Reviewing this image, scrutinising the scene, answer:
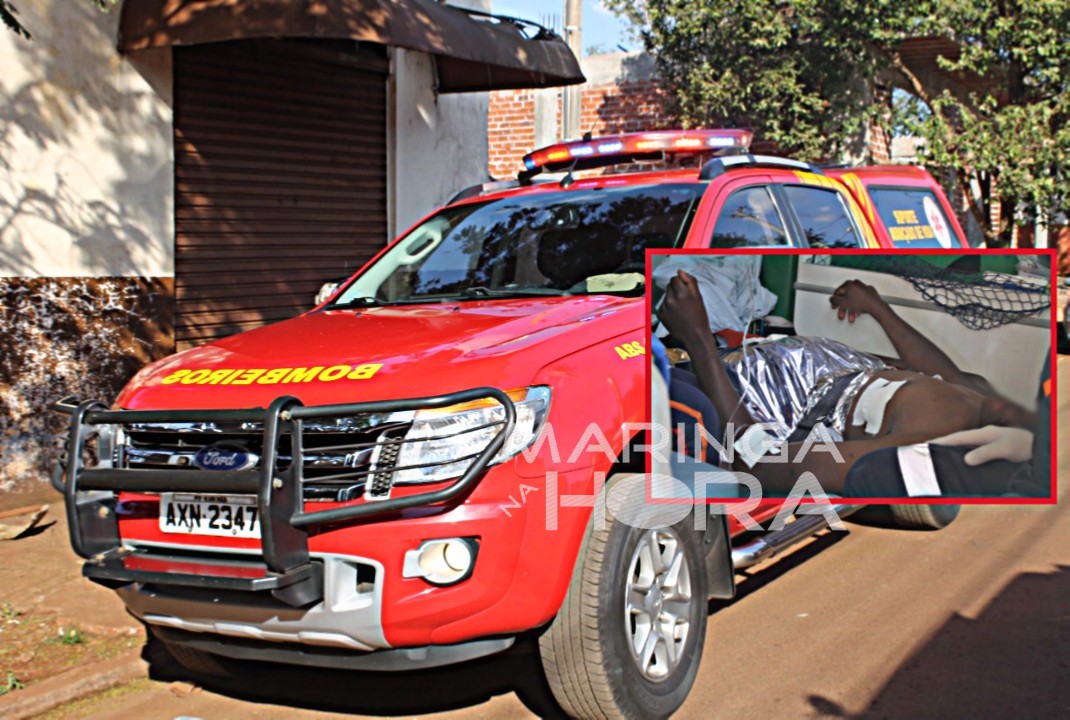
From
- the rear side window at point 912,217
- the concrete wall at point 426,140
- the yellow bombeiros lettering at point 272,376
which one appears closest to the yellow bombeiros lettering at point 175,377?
the yellow bombeiros lettering at point 272,376

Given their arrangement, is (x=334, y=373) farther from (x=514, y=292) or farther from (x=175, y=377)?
(x=514, y=292)

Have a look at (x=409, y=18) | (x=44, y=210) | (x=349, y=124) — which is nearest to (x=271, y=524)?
(x=44, y=210)

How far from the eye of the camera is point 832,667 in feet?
14.6

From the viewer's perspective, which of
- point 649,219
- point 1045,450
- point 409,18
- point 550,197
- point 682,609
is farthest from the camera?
point 409,18

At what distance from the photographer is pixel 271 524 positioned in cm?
329

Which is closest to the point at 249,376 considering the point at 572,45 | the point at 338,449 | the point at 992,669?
the point at 338,449

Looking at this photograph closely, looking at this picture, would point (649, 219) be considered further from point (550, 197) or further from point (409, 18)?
point (409, 18)

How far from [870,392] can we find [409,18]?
5.24 metres

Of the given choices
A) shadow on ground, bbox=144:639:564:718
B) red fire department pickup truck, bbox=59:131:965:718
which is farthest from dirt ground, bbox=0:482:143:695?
red fire department pickup truck, bbox=59:131:965:718

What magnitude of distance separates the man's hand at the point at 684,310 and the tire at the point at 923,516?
Result: 10.1 ft

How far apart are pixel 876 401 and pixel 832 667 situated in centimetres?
129

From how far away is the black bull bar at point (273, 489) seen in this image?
330 centimetres

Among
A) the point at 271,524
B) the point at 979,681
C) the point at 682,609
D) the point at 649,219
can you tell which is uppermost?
the point at 649,219

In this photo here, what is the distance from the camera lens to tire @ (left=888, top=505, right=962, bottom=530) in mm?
Answer: 6316
